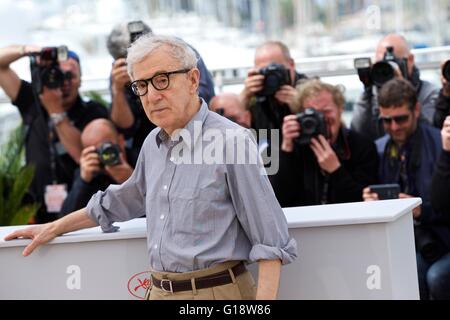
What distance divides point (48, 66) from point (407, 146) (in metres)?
2.17

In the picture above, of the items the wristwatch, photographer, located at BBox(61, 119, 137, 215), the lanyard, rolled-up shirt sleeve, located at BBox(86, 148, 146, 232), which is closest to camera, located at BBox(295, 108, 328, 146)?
photographer, located at BBox(61, 119, 137, 215)

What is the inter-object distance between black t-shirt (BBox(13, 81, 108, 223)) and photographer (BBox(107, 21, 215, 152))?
33 centimetres

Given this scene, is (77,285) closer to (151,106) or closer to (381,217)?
(151,106)

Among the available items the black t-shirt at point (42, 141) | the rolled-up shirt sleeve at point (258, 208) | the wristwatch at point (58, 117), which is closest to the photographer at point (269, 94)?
the black t-shirt at point (42, 141)

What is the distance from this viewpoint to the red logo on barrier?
350cm

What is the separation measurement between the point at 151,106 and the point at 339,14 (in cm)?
1738

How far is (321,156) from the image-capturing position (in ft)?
16.9

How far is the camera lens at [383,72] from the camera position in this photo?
5469 millimetres

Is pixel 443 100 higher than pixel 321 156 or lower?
higher

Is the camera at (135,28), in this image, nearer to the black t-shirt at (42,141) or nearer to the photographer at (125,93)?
the photographer at (125,93)

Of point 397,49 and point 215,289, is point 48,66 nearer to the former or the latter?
point 397,49

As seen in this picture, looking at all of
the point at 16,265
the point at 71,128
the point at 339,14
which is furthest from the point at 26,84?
the point at 339,14

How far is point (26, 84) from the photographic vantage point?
6.16m

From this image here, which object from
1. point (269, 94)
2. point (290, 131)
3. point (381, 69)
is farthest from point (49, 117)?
point (381, 69)
